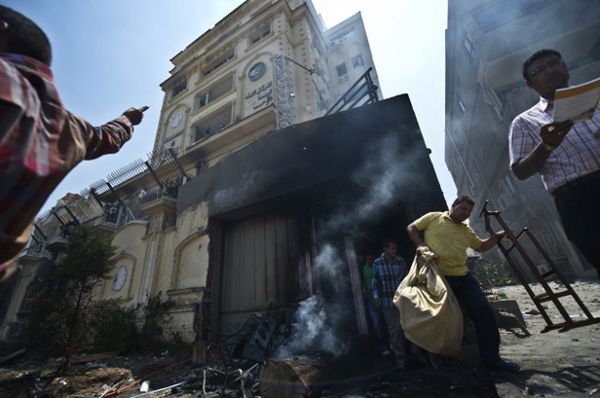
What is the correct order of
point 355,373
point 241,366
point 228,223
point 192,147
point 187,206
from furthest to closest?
point 192,147
point 187,206
point 228,223
point 241,366
point 355,373

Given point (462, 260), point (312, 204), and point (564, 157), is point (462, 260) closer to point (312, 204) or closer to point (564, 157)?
point (564, 157)

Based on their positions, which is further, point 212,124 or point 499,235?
point 212,124

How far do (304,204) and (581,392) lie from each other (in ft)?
16.0

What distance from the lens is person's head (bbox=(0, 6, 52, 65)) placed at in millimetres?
1263

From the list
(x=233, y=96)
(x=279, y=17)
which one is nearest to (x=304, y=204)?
(x=233, y=96)

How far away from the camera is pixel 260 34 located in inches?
640

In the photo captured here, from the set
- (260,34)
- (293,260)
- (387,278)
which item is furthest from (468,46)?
(387,278)

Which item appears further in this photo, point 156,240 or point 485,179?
point 485,179

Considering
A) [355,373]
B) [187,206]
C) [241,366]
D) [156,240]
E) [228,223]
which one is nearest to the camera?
[355,373]

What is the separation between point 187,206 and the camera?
7.88 metres

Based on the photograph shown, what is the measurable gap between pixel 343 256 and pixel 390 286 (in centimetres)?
123

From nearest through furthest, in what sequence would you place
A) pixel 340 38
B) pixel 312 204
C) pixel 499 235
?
pixel 499 235 → pixel 312 204 → pixel 340 38

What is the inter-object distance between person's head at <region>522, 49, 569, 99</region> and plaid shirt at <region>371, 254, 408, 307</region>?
3.04 m

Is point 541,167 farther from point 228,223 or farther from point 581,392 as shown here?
point 228,223
